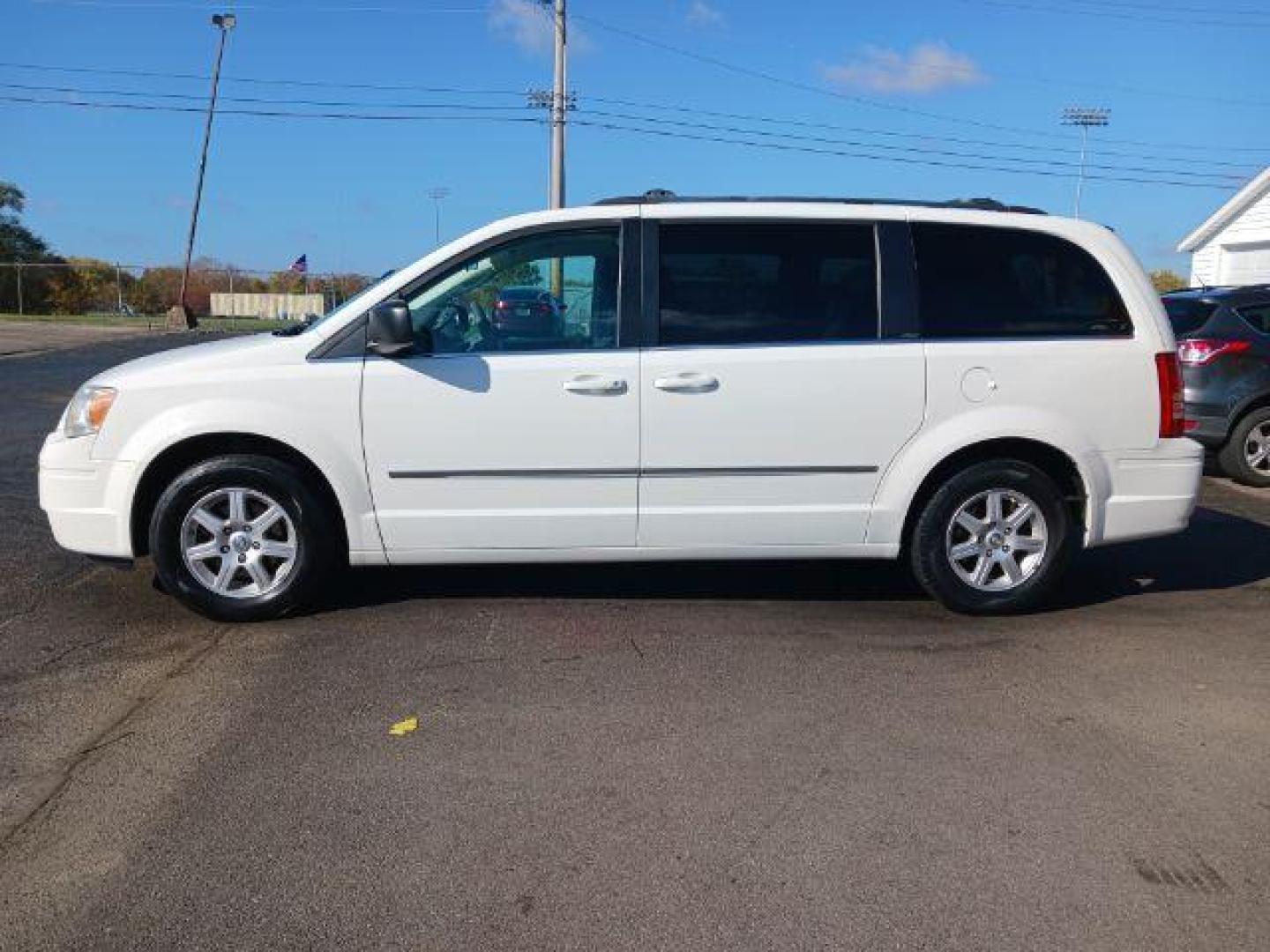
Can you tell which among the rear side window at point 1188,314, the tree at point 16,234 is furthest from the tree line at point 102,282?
the rear side window at point 1188,314

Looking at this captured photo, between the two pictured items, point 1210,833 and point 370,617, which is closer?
point 1210,833

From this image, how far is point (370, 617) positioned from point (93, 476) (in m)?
1.39

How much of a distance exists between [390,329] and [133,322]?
39856mm

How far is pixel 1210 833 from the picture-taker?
11.2ft

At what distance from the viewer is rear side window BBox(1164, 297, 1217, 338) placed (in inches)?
385

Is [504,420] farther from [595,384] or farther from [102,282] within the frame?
[102,282]

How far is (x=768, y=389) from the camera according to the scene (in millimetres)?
5289

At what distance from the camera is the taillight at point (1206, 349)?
952cm

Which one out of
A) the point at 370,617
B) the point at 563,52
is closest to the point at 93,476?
the point at 370,617

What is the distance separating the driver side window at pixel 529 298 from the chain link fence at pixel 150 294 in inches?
1396

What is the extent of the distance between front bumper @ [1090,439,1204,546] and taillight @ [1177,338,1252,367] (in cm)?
432

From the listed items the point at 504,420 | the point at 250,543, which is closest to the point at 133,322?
the point at 250,543

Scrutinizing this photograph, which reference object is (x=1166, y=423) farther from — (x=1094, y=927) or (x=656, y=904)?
(x=656, y=904)

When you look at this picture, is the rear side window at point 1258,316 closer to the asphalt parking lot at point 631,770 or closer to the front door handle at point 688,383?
the asphalt parking lot at point 631,770
